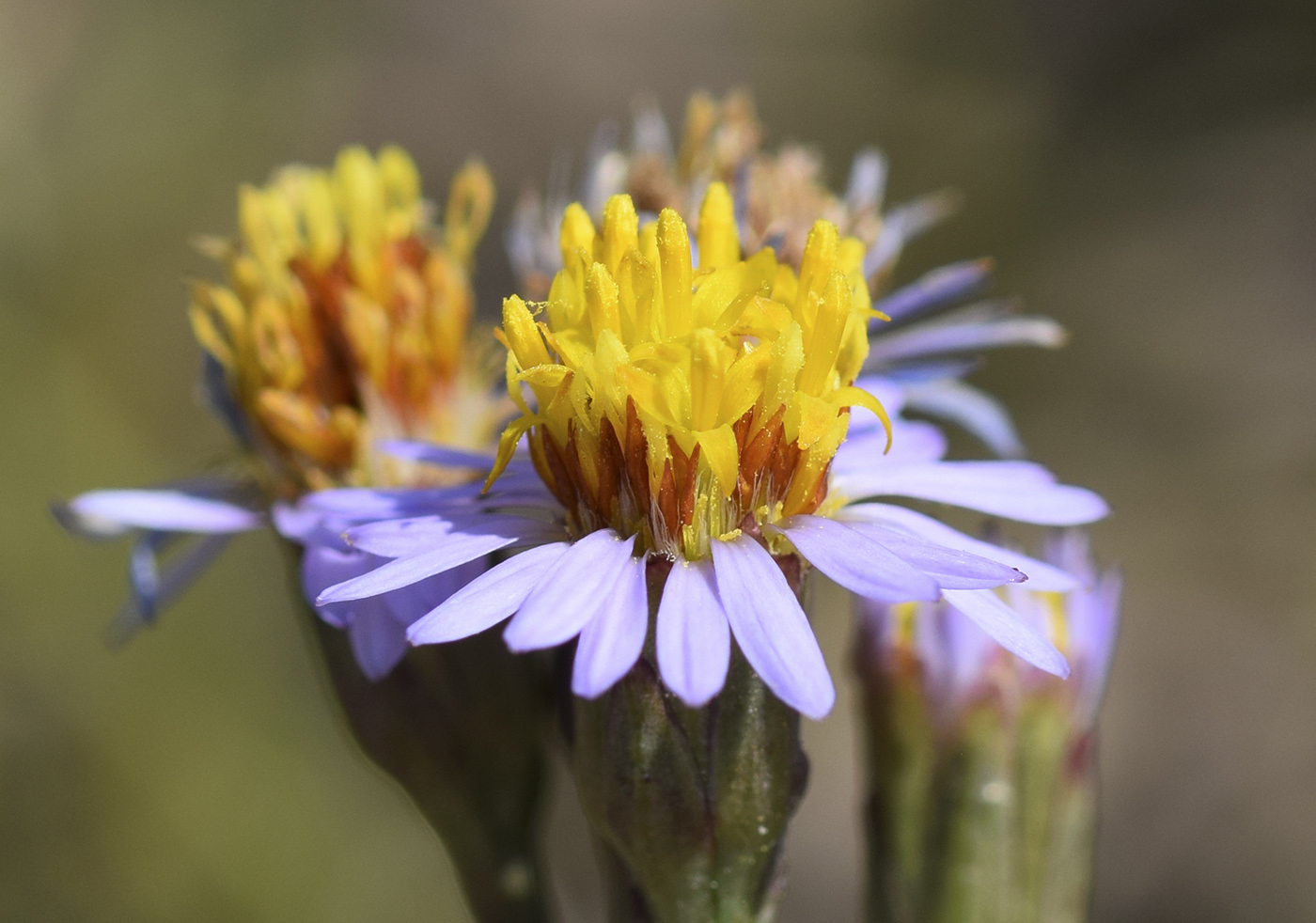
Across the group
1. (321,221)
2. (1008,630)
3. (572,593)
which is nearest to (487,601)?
(572,593)

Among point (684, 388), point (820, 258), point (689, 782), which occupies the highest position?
point (820, 258)

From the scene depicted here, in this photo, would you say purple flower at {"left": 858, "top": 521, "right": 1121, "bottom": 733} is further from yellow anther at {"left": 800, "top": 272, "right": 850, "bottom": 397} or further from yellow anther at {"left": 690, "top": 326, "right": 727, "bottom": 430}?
yellow anther at {"left": 690, "top": 326, "right": 727, "bottom": 430}

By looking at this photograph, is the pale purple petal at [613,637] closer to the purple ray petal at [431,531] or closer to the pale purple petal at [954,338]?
the purple ray petal at [431,531]

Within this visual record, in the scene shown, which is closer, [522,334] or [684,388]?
[684,388]

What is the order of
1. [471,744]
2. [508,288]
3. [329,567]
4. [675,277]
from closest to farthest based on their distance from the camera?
[675,277] → [329,567] → [471,744] → [508,288]

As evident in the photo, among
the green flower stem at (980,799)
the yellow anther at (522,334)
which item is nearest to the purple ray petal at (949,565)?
the yellow anther at (522,334)

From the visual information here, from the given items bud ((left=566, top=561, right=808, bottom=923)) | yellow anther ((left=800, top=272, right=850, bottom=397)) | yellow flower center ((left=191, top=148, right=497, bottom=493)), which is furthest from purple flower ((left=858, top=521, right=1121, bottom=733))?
yellow flower center ((left=191, top=148, right=497, bottom=493))

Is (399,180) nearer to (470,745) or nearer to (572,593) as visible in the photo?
(470,745)
